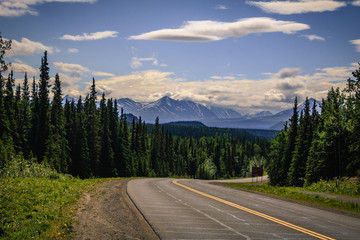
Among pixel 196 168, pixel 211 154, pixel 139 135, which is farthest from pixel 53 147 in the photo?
pixel 211 154

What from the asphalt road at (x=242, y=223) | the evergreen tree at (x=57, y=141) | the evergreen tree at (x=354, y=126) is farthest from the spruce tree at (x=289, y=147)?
the asphalt road at (x=242, y=223)

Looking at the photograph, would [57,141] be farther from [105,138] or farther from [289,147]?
[289,147]

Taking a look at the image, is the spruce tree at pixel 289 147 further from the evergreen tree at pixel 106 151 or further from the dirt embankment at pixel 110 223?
the dirt embankment at pixel 110 223

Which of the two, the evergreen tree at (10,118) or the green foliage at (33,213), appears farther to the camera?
the evergreen tree at (10,118)

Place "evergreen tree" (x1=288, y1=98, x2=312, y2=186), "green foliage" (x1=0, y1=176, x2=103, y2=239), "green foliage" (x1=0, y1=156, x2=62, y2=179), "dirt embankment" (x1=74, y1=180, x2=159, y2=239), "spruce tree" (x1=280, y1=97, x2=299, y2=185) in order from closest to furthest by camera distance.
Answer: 1. "dirt embankment" (x1=74, y1=180, x2=159, y2=239)
2. "green foliage" (x1=0, y1=176, x2=103, y2=239)
3. "green foliage" (x1=0, y1=156, x2=62, y2=179)
4. "evergreen tree" (x1=288, y1=98, x2=312, y2=186)
5. "spruce tree" (x1=280, y1=97, x2=299, y2=185)

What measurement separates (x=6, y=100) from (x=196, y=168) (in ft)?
318

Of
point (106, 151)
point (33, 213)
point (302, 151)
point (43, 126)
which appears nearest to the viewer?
point (33, 213)

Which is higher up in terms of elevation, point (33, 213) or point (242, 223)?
point (33, 213)

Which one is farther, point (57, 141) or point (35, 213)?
point (57, 141)

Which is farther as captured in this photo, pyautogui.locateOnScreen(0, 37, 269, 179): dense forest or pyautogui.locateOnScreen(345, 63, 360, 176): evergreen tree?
pyautogui.locateOnScreen(0, 37, 269, 179): dense forest

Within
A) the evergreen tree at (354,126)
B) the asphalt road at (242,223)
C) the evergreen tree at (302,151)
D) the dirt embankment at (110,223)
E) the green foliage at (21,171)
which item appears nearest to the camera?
the dirt embankment at (110,223)

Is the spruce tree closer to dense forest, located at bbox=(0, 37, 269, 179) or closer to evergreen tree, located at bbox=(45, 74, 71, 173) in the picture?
dense forest, located at bbox=(0, 37, 269, 179)

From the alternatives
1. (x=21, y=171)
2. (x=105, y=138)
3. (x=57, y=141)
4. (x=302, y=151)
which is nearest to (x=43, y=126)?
(x=57, y=141)

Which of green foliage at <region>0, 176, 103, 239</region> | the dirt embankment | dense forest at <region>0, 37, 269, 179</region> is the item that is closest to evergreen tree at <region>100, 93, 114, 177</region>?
dense forest at <region>0, 37, 269, 179</region>
